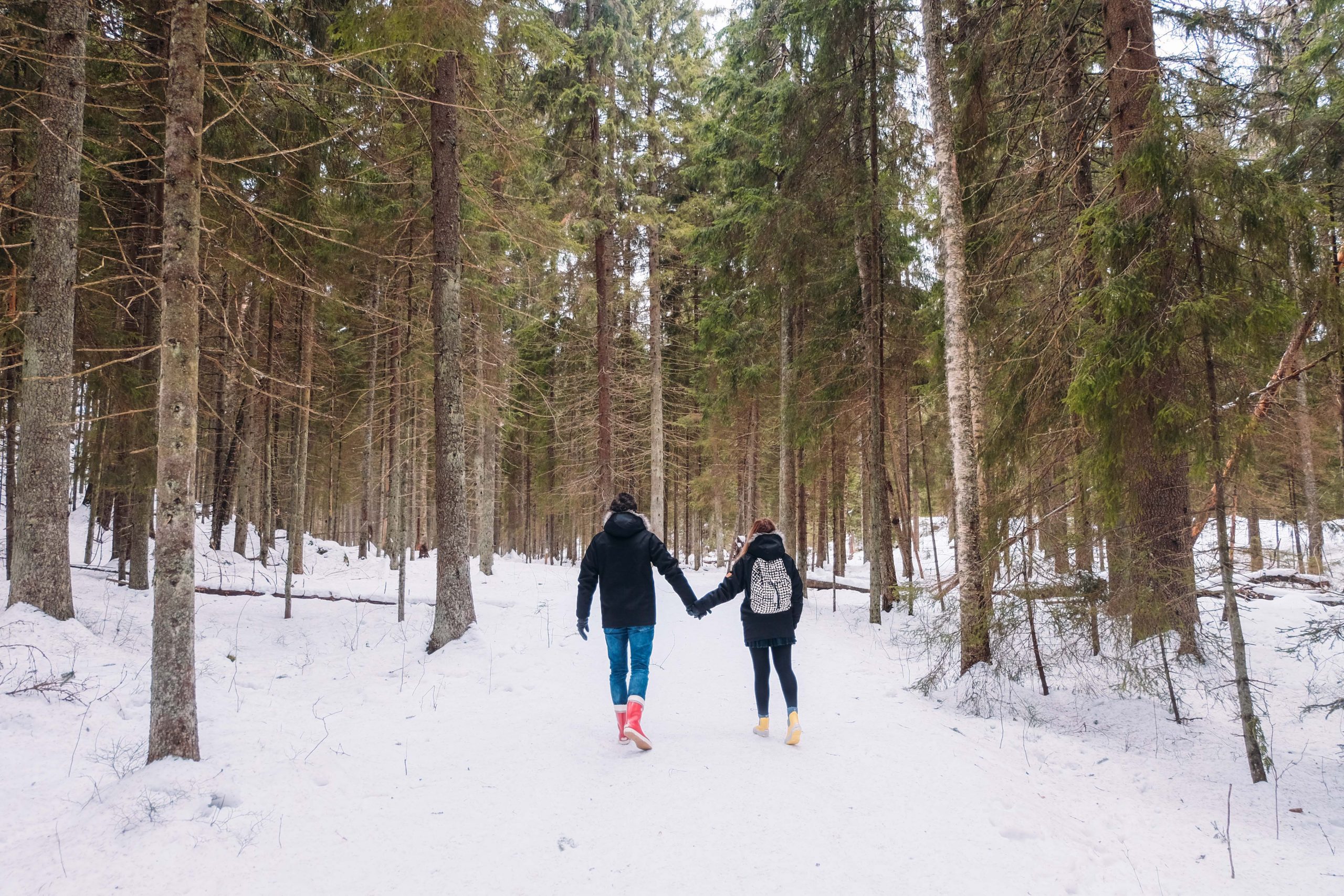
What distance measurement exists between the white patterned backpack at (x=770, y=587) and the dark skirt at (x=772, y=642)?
0.78 feet

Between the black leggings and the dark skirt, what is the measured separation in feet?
0.07

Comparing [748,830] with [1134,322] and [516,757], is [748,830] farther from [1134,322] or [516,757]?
[1134,322]

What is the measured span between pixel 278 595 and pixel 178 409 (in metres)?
7.93

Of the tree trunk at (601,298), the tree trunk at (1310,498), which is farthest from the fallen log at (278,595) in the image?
the tree trunk at (1310,498)

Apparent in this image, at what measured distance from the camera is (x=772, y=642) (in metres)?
5.76

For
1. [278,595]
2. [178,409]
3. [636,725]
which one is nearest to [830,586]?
[278,595]

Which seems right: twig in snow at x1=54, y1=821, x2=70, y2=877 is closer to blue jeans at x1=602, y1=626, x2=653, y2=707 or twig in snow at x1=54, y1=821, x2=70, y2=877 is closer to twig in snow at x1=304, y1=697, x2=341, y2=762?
twig in snow at x1=304, y1=697, x2=341, y2=762

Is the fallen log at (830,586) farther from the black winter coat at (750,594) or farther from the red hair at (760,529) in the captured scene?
the black winter coat at (750,594)

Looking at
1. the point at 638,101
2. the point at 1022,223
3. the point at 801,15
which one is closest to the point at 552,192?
the point at 638,101

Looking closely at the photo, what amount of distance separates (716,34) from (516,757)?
17120 mm

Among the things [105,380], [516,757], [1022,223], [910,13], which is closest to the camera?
[516,757]

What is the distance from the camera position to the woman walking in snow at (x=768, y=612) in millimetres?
5707

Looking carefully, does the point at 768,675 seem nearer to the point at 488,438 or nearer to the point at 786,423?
the point at 786,423

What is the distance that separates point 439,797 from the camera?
14.9 ft
